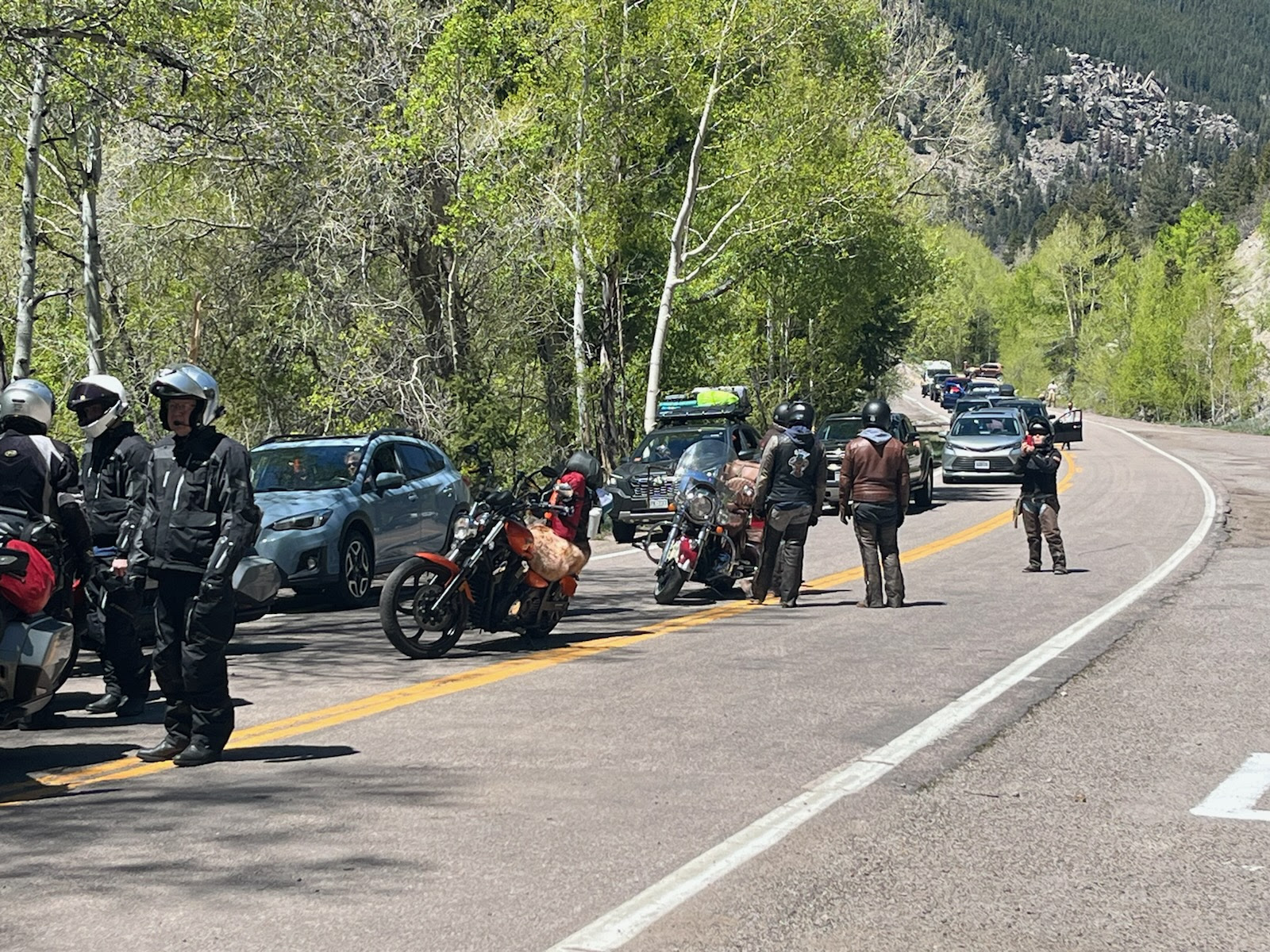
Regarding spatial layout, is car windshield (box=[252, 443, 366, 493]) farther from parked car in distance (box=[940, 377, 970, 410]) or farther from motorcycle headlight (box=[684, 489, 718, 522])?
parked car in distance (box=[940, 377, 970, 410])

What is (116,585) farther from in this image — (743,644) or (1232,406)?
(1232,406)

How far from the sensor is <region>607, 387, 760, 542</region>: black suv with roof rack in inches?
923

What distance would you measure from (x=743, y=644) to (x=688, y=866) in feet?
20.6

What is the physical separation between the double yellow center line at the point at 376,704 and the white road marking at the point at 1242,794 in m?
4.57

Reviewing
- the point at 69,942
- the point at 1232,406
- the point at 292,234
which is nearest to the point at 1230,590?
the point at 69,942

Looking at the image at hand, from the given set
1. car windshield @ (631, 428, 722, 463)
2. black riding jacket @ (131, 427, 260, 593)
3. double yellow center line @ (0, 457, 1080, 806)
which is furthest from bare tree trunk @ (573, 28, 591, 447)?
black riding jacket @ (131, 427, 260, 593)

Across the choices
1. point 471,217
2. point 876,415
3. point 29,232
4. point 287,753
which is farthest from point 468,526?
point 471,217

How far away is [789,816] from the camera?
22.5ft

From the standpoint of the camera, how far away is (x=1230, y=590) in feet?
53.7

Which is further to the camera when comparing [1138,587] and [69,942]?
[1138,587]

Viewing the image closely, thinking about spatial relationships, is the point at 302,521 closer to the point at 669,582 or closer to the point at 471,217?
the point at 669,582

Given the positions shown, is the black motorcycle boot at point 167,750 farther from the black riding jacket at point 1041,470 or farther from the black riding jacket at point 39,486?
the black riding jacket at point 1041,470

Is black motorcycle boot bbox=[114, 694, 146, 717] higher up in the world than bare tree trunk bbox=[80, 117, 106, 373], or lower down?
lower down

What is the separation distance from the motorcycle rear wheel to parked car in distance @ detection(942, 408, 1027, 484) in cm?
2335
